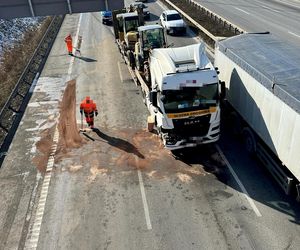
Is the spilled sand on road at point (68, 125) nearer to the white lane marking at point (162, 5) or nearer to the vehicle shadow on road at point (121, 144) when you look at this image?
the vehicle shadow on road at point (121, 144)

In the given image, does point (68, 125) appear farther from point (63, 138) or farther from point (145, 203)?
point (145, 203)

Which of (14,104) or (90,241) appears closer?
(90,241)

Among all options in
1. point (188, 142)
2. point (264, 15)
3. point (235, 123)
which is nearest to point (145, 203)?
point (188, 142)

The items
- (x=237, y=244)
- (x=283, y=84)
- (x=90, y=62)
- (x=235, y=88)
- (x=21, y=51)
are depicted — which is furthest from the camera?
(x=21, y=51)

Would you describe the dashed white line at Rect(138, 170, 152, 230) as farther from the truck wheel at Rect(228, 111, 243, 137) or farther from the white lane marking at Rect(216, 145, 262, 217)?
the truck wheel at Rect(228, 111, 243, 137)

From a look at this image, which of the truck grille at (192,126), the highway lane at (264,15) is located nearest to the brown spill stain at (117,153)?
the truck grille at (192,126)

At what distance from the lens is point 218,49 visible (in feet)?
51.5

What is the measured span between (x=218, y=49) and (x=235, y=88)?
2558 millimetres

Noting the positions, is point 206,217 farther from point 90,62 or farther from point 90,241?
point 90,62

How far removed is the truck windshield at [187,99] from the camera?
12617mm

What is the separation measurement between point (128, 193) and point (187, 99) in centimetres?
386

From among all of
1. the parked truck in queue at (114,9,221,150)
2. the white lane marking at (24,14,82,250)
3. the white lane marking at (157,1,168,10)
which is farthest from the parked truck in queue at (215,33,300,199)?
the white lane marking at (157,1,168,10)

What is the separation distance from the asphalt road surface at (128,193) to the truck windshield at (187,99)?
216 cm

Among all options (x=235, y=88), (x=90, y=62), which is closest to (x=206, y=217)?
(x=235, y=88)
